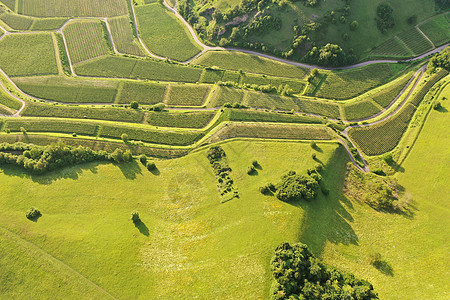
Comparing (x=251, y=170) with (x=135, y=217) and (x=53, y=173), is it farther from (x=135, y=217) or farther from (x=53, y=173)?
(x=53, y=173)

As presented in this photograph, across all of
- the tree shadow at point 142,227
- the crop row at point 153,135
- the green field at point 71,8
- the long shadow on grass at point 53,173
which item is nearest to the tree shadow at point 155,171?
the crop row at point 153,135

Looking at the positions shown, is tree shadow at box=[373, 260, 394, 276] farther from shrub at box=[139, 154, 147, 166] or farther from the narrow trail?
shrub at box=[139, 154, 147, 166]

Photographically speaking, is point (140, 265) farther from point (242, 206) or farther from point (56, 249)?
point (242, 206)

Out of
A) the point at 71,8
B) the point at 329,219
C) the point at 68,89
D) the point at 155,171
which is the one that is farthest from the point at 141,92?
the point at 329,219

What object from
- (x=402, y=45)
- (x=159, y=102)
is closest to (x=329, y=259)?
Result: (x=159, y=102)

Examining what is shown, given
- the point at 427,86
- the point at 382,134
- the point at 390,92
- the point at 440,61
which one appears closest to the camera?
the point at 382,134

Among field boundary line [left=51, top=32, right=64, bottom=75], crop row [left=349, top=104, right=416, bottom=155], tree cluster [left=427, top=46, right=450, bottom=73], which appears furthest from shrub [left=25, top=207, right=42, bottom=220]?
tree cluster [left=427, top=46, right=450, bottom=73]
